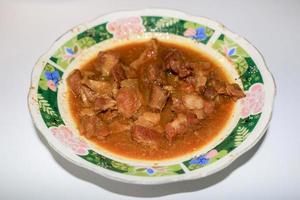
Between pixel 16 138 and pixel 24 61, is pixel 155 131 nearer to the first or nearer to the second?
pixel 16 138

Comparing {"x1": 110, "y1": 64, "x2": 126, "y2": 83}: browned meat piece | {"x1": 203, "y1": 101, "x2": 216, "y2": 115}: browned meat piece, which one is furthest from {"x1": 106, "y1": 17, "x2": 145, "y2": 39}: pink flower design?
{"x1": 203, "y1": 101, "x2": 216, "y2": 115}: browned meat piece

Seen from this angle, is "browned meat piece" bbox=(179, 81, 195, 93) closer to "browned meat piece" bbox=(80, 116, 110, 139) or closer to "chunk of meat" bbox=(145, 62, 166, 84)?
"chunk of meat" bbox=(145, 62, 166, 84)

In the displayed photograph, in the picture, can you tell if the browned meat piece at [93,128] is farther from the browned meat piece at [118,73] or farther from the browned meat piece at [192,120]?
the browned meat piece at [192,120]

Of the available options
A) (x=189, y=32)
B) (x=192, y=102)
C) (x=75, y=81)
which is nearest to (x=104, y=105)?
(x=75, y=81)

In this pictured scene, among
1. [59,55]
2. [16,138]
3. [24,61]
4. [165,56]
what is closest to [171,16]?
[165,56]

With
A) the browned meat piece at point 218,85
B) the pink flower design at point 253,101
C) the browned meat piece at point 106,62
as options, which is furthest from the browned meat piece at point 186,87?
the browned meat piece at point 106,62

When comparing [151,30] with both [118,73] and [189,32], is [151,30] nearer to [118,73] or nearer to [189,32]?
[189,32]
